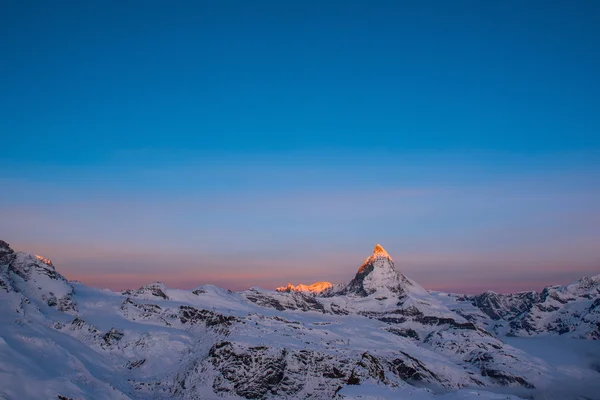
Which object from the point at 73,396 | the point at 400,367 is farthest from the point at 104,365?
the point at 400,367

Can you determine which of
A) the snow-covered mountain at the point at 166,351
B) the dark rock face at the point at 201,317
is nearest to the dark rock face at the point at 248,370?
the snow-covered mountain at the point at 166,351

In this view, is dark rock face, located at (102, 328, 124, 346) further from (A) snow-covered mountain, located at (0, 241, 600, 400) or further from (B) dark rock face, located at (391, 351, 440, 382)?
(B) dark rock face, located at (391, 351, 440, 382)

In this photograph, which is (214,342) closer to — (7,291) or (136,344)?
(136,344)

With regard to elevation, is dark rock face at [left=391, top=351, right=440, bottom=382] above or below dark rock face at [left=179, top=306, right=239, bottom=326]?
below

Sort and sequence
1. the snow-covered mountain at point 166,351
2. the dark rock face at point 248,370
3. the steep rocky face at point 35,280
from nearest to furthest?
1. the snow-covered mountain at point 166,351
2. the dark rock face at point 248,370
3. the steep rocky face at point 35,280

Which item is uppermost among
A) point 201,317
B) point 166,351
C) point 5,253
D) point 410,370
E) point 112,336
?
point 5,253

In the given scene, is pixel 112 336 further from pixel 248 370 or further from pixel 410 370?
pixel 410 370

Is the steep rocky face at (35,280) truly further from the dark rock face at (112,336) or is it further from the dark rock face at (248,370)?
the dark rock face at (248,370)

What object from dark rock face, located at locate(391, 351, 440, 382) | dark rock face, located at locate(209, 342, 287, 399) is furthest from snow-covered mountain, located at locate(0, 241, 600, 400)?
dark rock face, located at locate(391, 351, 440, 382)

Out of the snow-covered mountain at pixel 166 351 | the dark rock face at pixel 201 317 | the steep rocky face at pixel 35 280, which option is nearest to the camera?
the snow-covered mountain at pixel 166 351

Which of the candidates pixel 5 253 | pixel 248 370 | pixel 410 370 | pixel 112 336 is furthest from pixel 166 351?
pixel 410 370

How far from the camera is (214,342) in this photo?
327 ft

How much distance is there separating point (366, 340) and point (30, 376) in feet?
432

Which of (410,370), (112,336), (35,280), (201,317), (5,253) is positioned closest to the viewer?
(112,336)
